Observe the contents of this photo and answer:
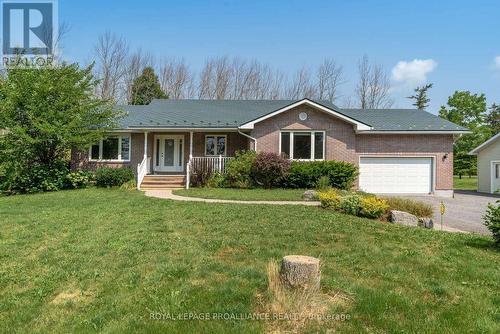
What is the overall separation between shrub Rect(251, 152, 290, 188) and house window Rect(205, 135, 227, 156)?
424cm

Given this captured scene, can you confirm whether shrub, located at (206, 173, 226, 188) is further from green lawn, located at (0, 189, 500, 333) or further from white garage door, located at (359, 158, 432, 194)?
green lawn, located at (0, 189, 500, 333)

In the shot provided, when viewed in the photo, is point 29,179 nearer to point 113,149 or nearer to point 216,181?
point 113,149

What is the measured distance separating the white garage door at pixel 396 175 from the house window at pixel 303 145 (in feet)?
8.25

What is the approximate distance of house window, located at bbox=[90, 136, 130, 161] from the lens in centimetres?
2033

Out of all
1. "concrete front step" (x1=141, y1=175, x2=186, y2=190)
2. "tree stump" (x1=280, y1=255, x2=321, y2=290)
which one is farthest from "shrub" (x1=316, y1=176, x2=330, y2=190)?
"tree stump" (x1=280, y1=255, x2=321, y2=290)

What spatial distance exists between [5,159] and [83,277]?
1447cm

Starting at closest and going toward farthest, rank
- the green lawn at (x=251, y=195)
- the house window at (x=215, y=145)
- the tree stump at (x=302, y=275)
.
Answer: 1. the tree stump at (x=302, y=275)
2. the green lawn at (x=251, y=195)
3. the house window at (x=215, y=145)

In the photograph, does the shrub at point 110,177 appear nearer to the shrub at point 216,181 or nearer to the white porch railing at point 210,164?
the white porch railing at point 210,164

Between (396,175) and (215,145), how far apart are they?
9.60 metres

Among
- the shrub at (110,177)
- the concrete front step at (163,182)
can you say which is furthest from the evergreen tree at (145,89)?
the shrub at (110,177)

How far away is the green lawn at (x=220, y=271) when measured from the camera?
3.96m

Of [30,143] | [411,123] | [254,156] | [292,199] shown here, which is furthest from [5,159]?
[411,123]

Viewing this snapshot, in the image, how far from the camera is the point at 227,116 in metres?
21.1

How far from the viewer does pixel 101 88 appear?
35.2 meters
